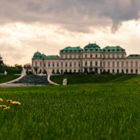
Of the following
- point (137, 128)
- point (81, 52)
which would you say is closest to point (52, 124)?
point (137, 128)

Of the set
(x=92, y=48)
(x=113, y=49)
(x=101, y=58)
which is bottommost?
(x=101, y=58)

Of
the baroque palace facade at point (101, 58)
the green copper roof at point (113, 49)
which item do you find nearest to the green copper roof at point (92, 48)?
the baroque palace facade at point (101, 58)

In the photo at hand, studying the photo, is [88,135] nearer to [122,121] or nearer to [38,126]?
[38,126]

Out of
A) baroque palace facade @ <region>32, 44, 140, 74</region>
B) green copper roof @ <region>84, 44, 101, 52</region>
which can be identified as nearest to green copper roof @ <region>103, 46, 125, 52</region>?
baroque palace facade @ <region>32, 44, 140, 74</region>

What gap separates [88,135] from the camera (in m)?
6.96

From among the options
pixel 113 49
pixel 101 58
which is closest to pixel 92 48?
pixel 101 58

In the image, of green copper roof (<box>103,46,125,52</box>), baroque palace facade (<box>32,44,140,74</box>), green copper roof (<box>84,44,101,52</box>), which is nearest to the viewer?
green copper roof (<box>84,44,101,52</box>)

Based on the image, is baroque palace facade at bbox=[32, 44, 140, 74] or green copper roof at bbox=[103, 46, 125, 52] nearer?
baroque palace facade at bbox=[32, 44, 140, 74]

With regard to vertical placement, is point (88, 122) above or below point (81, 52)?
below

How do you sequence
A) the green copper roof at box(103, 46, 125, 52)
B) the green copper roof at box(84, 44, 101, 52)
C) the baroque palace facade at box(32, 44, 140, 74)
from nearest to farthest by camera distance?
the green copper roof at box(84, 44, 101, 52)
the baroque palace facade at box(32, 44, 140, 74)
the green copper roof at box(103, 46, 125, 52)

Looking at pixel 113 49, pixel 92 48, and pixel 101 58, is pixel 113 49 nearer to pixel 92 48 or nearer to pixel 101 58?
pixel 101 58

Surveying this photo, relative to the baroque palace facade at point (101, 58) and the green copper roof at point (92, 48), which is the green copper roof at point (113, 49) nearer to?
the baroque palace facade at point (101, 58)

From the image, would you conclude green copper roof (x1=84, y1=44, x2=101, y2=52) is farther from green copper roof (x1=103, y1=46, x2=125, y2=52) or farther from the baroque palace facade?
green copper roof (x1=103, y1=46, x2=125, y2=52)

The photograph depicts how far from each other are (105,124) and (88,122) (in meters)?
0.40
